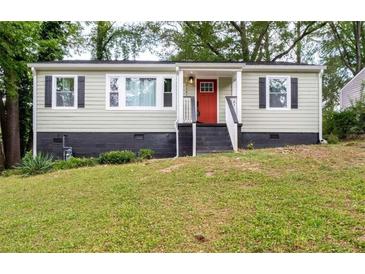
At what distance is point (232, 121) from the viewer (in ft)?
38.5

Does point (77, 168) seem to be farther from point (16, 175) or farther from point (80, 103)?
point (80, 103)

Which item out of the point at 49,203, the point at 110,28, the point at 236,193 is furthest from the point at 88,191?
the point at 110,28

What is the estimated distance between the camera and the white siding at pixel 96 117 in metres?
12.9

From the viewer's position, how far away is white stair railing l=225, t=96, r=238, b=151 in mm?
11438

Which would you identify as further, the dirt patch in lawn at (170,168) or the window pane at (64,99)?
the window pane at (64,99)

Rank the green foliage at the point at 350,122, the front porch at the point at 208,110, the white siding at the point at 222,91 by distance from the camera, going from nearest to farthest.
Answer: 1. the front porch at the point at 208,110
2. the green foliage at the point at 350,122
3. the white siding at the point at 222,91

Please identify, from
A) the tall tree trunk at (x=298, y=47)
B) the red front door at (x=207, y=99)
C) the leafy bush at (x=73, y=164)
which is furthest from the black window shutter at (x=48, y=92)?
the tall tree trunk at (x=298, y=47)

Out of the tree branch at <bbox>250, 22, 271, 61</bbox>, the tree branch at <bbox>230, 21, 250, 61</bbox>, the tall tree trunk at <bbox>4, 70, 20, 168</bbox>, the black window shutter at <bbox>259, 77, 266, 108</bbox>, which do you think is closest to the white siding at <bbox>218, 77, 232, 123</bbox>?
the black window shutter at <bbox>259, 77, 266, 108</bbox>

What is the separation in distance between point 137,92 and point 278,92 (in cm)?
547

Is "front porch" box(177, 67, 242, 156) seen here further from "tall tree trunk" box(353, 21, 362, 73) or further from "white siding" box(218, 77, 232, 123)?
"tall tree trunk" box(353, 21, 362, 73)

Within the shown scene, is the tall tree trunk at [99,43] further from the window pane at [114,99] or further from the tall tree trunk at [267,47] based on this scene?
the window pane at [114,99]

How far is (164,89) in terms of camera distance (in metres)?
13.1

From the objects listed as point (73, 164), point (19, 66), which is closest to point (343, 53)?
point (19, 66)

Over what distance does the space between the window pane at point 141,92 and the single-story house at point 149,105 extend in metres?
0.04
